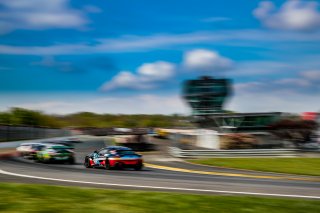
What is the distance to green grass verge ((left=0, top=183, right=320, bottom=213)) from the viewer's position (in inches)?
301

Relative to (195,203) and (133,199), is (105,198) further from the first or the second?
(195,203)

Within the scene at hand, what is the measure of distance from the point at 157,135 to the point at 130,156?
2568 inches

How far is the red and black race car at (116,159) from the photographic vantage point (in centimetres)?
2216

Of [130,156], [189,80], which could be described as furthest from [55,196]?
[189,80]

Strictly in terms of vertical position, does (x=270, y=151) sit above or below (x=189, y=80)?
below

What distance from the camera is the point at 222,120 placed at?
73.6m

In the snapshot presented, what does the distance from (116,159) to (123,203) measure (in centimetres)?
1405

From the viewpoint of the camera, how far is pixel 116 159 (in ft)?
72.6

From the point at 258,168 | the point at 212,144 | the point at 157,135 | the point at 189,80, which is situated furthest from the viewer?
the point at 189,80

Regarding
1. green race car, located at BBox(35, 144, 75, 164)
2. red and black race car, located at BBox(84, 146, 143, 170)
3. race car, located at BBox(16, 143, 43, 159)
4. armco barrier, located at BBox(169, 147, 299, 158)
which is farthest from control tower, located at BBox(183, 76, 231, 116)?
red and black race car, located at BBox(84, 146, 143, 170)

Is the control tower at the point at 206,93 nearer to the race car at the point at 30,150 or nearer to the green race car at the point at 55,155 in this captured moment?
the race car at the point at 30,150

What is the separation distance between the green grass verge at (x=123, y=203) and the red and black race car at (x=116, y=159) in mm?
12354

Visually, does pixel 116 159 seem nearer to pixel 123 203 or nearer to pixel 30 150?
pixel 30 150

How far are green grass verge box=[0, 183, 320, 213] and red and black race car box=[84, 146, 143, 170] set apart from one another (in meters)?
12.4
